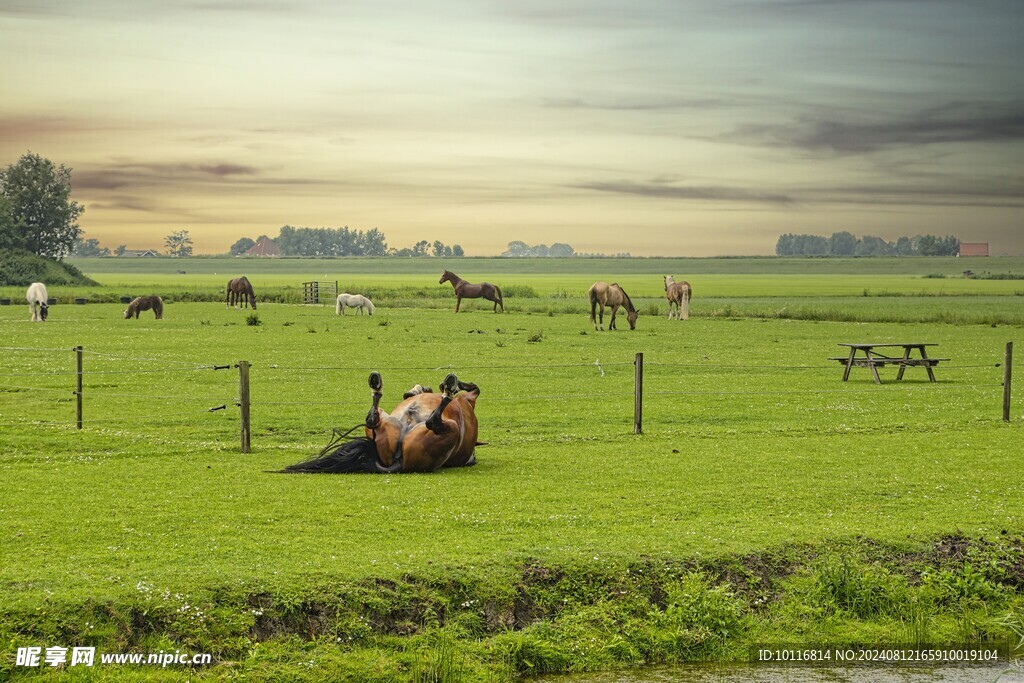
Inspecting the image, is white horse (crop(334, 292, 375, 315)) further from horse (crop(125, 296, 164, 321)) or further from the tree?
the tree

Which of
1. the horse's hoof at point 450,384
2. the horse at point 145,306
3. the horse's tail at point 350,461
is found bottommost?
the horse's tail at point 350,461

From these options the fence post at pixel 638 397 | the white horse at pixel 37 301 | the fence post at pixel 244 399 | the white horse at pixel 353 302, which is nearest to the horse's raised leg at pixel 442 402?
the fence post at pixel 244 399

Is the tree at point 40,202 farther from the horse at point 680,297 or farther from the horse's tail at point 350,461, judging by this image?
the horse's tail at point 350,461

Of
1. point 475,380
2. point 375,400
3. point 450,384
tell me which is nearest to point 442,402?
point 450,384

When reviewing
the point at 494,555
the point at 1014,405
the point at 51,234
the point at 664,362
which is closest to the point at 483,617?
the point at 494,555

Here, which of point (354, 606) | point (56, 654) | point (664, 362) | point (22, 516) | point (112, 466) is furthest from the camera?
point (664, 362)

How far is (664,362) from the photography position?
35438 millimetres

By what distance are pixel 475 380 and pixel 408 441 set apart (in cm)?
1471

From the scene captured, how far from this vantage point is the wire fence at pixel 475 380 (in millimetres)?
22219

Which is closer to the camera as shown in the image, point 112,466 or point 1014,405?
point 112,466

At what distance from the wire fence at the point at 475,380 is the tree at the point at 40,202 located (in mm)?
110374

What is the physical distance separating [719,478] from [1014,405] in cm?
1300

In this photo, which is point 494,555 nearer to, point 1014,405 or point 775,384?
point 1014,405

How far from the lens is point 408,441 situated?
1548 centimetres
